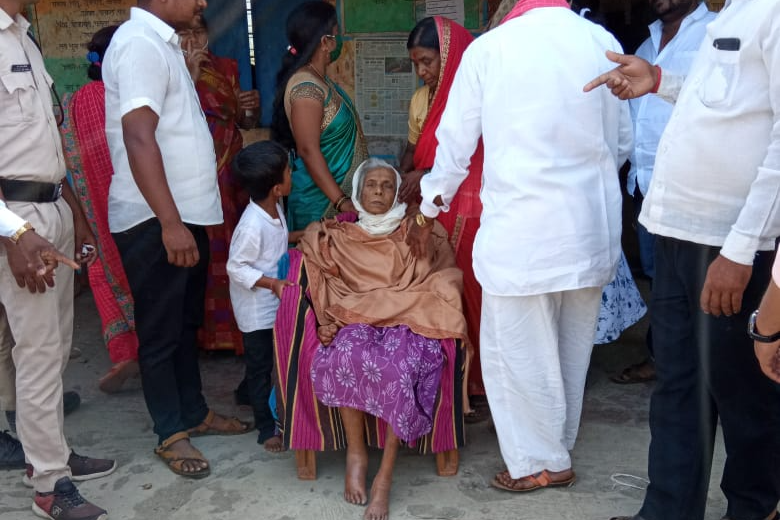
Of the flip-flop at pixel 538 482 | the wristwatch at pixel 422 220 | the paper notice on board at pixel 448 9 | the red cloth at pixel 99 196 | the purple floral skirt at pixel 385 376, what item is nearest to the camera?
the purple floral skirt at pixel 385 376

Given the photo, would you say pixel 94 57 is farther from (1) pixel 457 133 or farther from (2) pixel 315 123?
(1) pixel 457 133

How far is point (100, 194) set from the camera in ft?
13.1

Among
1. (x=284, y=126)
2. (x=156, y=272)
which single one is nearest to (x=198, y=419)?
(x=156, y=272)

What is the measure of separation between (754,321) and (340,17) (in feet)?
11.1

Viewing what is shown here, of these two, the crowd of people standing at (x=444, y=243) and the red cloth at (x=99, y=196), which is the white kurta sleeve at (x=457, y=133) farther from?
the red cloth at (x=99, y=196)

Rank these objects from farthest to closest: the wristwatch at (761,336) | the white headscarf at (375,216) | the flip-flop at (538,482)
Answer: the white headscarf at (375,216) < the flip-flop at (538,482) < the wristwatch at (761,336)

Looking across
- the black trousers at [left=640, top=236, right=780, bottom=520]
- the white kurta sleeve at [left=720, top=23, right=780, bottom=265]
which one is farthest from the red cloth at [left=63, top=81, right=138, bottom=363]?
the white kurta sleeve at [left=720, top=23, right=780, bottom=265]

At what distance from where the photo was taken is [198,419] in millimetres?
3658

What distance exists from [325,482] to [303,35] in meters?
2.05

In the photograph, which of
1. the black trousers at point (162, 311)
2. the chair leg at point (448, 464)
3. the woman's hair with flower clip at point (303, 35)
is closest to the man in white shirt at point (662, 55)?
the chair leg at point (448, 464)

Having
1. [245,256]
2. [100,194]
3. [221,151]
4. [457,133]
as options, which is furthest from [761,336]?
[100,194]

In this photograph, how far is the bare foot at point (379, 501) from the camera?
9.82 ft

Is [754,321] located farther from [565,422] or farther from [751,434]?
[565,422]

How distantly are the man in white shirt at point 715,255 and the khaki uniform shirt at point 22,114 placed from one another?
1852mm
